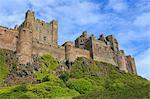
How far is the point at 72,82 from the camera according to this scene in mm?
51625

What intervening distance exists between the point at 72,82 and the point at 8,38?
20401 millimetres

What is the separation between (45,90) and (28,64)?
20.3 metres

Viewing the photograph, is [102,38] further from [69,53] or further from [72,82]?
[72,82]

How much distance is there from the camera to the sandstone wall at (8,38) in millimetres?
62469

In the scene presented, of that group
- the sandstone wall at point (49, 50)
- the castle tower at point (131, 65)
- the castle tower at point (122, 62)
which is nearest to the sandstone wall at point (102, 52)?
the castle tower at point (122, 62)

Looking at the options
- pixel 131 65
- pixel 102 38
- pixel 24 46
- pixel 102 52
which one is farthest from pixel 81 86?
pixel 131 65

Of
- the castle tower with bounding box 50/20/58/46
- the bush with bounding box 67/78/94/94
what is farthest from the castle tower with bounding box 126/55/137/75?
the bush with bounding box 67/78/94/94

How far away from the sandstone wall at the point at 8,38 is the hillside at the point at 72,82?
2296mm

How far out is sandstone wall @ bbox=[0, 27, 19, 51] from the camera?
6247 cm

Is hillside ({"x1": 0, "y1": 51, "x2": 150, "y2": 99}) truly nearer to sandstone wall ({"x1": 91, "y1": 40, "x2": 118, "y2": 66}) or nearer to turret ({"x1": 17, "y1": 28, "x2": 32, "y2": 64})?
sandstone wall ({"x1": 91, "y1": 40, "x2": 118, "y2": 66})

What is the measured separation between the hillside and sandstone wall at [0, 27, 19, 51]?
7.53 feet

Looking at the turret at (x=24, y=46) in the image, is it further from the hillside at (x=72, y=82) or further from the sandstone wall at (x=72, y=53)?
the sandstone wall at (x=72, y=53)

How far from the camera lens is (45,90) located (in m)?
40.8

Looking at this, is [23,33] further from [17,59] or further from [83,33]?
[83,33]
